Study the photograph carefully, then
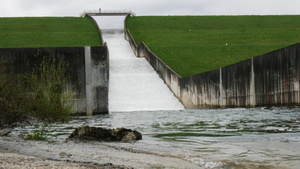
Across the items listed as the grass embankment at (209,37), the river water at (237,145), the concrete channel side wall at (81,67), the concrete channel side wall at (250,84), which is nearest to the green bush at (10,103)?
the river water at (237,145)

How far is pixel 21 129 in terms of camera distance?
10648mm

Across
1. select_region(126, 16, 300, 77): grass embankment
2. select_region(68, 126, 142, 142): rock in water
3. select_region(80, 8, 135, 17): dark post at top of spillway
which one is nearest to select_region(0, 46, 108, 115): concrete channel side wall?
select_region(126, 16, 300, 77): grass embankment

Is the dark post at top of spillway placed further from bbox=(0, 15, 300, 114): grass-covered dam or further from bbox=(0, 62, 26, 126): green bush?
bbox=(0, 62, 26, 126): green bush

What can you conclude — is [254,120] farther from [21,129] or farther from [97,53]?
[97,53]

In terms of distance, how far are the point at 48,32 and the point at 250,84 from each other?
29627 mm

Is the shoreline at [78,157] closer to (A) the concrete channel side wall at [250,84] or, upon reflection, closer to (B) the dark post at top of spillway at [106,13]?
(A) the concrete channel side wall at [250,84]

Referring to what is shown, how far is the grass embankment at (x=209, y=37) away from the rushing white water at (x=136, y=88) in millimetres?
1787

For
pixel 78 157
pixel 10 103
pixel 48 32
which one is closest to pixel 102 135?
pixel 78 157

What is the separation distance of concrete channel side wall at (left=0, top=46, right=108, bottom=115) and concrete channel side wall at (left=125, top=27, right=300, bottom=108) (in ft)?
14.2

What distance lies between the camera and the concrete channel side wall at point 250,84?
13.1 metres

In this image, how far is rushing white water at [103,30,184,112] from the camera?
20891mm

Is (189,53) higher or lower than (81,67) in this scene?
higher

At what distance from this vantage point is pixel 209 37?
38688 millimetres

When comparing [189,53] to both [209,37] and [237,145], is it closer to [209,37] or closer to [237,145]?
Result: [209,37]
